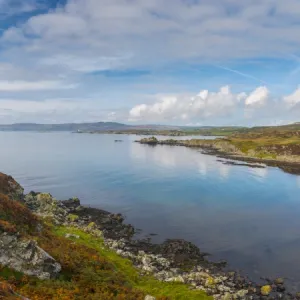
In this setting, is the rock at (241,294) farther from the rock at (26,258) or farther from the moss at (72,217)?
the moss at (72,217)

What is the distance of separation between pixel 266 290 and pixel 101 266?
16.5 m

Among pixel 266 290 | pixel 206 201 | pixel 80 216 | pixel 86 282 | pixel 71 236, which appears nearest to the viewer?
pixel 86 282

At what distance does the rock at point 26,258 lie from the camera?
73.0ft

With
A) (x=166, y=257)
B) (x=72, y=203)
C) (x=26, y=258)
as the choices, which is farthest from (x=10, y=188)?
(x=26, y=258)

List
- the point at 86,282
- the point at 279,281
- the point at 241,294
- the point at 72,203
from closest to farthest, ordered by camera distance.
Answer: the point at 86,282
the point at 241,294
the point at 279,281
the point at 72,203

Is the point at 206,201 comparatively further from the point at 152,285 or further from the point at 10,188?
the point at 152,285

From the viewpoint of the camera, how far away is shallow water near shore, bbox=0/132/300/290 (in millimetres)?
41938

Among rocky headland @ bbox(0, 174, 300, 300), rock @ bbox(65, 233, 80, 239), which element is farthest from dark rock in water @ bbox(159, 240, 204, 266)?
rock @ bbox(65, 233, 80, 239)

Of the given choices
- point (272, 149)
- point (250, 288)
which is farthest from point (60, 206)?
point (272, 149)

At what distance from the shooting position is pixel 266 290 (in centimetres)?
3072

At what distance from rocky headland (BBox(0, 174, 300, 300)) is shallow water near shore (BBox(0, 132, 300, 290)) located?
3351 mm

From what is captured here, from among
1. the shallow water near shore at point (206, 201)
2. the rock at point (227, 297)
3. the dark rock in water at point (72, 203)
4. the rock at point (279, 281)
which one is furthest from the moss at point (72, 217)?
the rock at point (279, 281)

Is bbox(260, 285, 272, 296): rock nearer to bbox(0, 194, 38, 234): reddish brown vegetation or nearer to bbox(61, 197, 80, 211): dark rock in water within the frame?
bbox(0, 194, 38, 234): reddish brown vegetation

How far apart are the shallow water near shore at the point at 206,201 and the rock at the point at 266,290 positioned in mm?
2814
